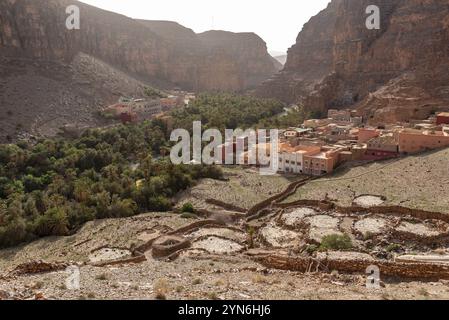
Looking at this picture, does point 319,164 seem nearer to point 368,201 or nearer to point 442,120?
point 368,201

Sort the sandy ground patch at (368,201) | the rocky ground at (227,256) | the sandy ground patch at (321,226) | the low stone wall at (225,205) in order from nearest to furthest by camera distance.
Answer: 1. the rocky ground at (227,256)
2. the sandy ground patch at (321,226)
3. the sandy ground patch at (368,201)
4. the low stone wall at (225,205)

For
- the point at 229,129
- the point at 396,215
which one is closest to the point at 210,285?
the point at 396,215

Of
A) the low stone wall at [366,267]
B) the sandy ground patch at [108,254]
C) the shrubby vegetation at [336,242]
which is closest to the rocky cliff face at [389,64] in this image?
the shrubby vegetation at [336,242]

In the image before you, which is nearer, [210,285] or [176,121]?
[210,285]

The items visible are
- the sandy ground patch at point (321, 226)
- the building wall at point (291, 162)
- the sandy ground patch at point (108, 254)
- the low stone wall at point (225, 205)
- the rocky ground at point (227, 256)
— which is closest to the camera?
the rocky ground at point (227, 256)

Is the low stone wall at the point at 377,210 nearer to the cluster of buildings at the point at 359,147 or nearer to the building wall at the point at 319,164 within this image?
the building wall at the point at 319,164
